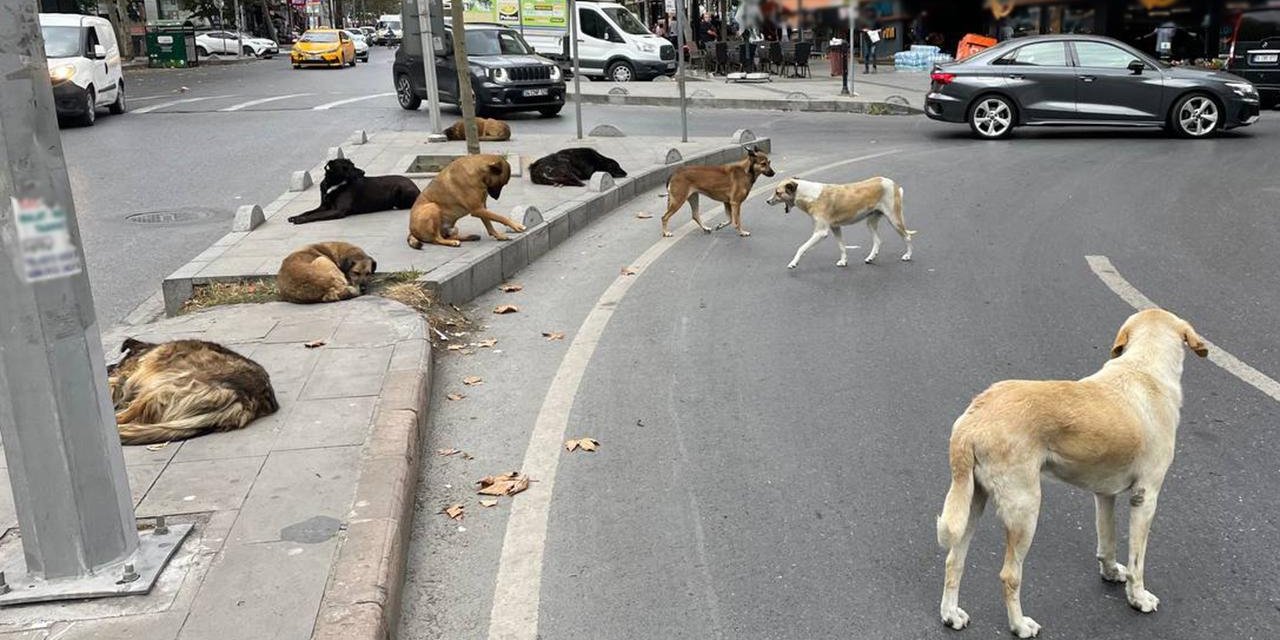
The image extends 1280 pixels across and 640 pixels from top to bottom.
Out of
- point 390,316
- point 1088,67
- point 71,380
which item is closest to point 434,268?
point 390,316

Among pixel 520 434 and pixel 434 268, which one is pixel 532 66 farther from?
pixel 520 434

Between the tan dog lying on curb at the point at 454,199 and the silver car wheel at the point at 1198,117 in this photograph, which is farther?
the silver car wheel at the point at 1198,117

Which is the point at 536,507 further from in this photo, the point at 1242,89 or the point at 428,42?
the point at 1242,89

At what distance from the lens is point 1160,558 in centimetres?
385

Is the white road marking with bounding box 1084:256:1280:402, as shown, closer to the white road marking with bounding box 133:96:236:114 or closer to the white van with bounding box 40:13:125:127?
the white van with bounding box 40:13:125:127

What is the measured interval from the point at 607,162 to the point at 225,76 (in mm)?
28914

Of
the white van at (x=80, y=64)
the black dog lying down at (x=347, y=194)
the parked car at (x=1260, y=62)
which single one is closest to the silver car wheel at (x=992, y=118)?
the parked car at (x=1260, y=62)

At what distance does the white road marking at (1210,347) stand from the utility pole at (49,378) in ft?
16.8

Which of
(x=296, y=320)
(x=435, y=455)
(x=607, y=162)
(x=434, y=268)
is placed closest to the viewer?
(x=435, y=455)

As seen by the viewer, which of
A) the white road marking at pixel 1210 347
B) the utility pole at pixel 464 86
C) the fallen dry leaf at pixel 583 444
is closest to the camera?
the fallen dry leaf at pixel 583 444

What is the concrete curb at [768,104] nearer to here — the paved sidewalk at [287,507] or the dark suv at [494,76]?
the dark suv at [494,76]

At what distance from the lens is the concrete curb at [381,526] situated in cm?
329

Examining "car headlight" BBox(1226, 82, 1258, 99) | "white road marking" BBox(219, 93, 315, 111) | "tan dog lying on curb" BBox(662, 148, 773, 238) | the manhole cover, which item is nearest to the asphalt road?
"tan dog lying on curb" BBox(662, 148, 773, 238)

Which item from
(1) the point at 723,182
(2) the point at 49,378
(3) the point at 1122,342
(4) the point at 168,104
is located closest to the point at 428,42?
(1) the point at 723,182
